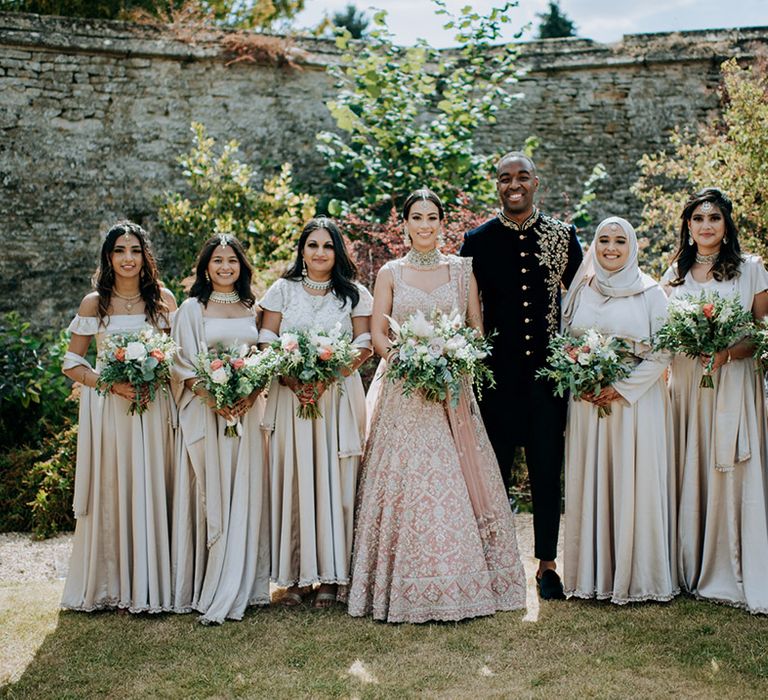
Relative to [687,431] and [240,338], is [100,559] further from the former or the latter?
[687,431]

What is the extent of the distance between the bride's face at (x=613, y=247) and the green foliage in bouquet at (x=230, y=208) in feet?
18.8

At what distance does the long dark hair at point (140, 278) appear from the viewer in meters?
5.36

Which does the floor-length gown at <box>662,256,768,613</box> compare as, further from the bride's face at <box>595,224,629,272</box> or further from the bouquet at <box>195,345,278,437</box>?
the bouquet at <box>195,345,278,437</box>

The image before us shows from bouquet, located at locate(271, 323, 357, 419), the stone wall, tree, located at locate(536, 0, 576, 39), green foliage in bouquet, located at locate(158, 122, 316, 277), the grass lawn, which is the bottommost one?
the grass lawn

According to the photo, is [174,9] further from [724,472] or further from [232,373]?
[724,472]

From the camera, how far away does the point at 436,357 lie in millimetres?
4867

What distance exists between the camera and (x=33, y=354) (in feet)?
30.7

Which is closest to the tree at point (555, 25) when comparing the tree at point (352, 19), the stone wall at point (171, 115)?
the tree at point (352, 19)

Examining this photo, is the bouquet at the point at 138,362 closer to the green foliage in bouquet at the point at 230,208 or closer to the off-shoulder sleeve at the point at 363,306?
the off-shoulder sleeve at the point at 363,306

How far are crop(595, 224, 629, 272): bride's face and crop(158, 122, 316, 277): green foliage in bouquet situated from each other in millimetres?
5725

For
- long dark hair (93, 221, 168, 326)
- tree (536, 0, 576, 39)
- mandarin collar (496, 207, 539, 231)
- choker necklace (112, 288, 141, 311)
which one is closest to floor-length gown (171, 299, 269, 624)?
long dark hair (93, 221, 168, 326)

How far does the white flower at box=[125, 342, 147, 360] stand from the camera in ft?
16.3

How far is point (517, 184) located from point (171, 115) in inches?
306

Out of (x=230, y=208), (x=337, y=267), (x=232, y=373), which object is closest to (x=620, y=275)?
(x=337, y=267)
